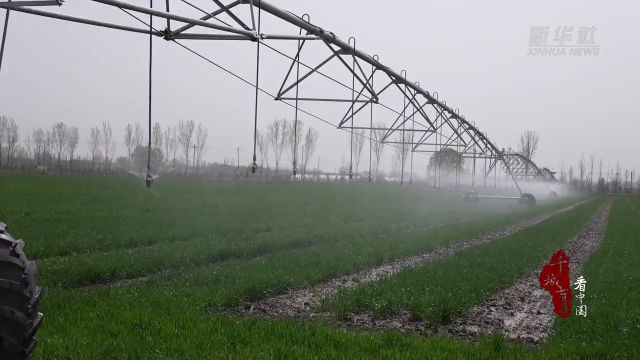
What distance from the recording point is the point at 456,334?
311 inches

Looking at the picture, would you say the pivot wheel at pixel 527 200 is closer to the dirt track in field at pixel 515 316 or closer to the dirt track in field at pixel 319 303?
the dirt track in field at pixel 319 303

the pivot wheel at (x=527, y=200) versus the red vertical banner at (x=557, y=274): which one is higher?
the red vertical banner at (x=557, y=274)

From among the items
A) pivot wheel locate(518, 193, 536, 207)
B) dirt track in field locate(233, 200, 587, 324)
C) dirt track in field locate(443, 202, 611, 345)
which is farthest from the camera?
pivot wheel locate(518, 193, 536, 207)

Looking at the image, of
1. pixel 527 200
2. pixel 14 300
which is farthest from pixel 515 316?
pixel 527 200

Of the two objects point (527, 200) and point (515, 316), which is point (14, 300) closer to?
point (515, 316)

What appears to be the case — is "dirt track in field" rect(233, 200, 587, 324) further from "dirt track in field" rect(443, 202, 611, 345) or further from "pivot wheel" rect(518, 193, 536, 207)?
"pivot wheel" rect(518, 193, 536, 207)

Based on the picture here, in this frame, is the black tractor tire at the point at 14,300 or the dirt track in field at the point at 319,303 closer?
the black tractor tire at the point at 14,300

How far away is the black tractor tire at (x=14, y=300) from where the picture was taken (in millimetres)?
4094

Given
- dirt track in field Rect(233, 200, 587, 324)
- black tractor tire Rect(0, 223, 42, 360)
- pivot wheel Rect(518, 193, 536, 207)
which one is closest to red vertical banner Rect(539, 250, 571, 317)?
dirt track in field Rect(233, 200, 587, 324)

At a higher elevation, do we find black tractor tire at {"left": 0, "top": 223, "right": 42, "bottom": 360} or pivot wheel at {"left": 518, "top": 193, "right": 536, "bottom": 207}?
black tractor tire at {"left": 0, "top": 223, "right": 42, "bottom": 360}

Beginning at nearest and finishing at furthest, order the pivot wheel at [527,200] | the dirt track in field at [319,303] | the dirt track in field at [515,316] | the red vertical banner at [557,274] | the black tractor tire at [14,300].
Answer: the black tractor tire at [14,300] < the red vertical banner at [557,274] < the dirt track in field at [515,316] < the dirt track in field at [319,303] < the pivot wheel at [527,200]

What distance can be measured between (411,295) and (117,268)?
20.7 feet

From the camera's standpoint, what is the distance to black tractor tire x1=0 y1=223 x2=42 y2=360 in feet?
13.4

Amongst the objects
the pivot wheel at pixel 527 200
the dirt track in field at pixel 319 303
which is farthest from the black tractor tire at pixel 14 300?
the pivot wheel at pixel 527 200
